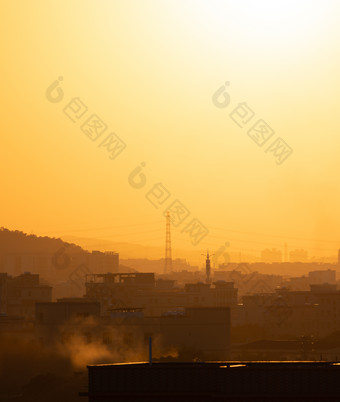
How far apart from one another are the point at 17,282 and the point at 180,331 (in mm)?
85935

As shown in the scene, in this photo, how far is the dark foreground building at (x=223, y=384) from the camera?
43.4 m

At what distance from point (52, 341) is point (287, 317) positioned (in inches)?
2841

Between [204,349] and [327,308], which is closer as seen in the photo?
[204,349]

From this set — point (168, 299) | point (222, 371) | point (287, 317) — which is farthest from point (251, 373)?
point (168, 299)

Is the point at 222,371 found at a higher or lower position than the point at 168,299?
lower

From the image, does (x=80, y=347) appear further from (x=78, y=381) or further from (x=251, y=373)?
(x=251, y=373)

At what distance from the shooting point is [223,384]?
144 ft

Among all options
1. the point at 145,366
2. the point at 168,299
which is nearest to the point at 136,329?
the point at 145,366

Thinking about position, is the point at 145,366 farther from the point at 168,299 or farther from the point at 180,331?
the point at 168,299

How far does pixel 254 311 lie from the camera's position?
18850 centimetres

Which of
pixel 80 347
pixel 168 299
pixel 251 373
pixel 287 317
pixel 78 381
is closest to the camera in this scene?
pixel 251 373

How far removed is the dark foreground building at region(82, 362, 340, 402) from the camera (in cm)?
4341

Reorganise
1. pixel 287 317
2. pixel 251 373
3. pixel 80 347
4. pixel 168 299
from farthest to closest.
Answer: pixel 168 299 → pixel 287 317 → pixel 80 347 → pixel 251 373

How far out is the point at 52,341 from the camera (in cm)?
11331
